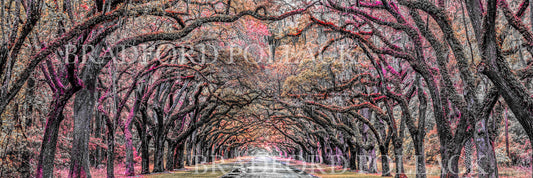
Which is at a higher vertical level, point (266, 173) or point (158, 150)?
point (158, 150)

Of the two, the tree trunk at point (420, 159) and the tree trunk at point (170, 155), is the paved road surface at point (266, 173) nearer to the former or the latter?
the tree trunk at point (170, 155)

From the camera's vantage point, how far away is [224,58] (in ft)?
65.0

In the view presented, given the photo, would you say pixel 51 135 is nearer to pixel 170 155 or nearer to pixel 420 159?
pixel 420 159

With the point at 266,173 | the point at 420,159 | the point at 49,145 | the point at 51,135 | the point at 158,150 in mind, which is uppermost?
the point at 51,135

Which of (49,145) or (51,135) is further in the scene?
(51,135)

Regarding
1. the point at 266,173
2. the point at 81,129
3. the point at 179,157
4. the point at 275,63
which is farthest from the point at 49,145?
the point at 179,157

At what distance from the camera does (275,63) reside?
78.1ft

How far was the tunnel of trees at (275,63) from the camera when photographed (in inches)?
342

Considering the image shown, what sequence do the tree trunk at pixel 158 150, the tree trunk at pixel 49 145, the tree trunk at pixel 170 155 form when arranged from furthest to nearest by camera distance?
the tree trunk at pixel 170 155
the tree trunk at pixel 158 150
the tree trunk at pixel 49 145

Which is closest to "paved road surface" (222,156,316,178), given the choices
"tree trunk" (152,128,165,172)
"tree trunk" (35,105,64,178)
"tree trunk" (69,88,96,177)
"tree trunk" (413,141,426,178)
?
"tree trunk" (152,128,165,172)

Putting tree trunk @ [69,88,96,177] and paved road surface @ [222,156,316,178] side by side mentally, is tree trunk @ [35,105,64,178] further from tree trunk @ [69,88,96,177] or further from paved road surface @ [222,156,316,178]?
paved road surface @ [222,156,316,178]

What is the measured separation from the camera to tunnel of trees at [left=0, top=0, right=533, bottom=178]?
28.5ft

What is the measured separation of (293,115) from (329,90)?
12.7m

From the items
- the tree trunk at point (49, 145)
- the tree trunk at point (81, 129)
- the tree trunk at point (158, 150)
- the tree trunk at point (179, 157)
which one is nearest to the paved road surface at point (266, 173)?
the tree trunk at point (158, 150)
